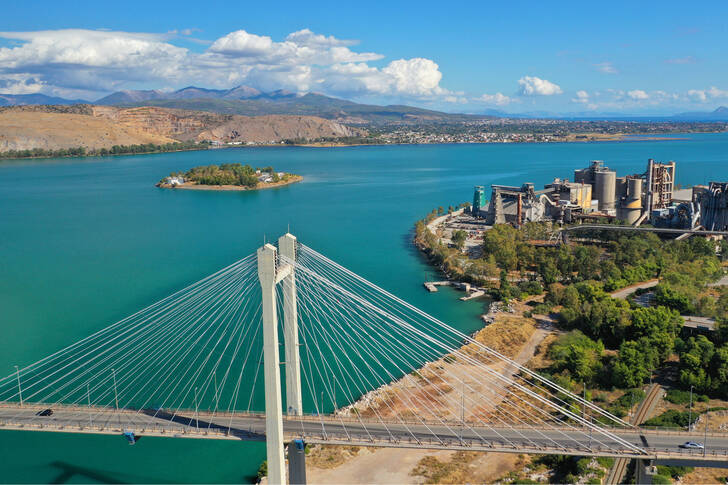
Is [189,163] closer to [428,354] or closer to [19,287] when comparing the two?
[19,287]

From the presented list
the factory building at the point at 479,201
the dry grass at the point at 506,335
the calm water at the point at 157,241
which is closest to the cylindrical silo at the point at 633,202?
the factory building at the point at 479,201

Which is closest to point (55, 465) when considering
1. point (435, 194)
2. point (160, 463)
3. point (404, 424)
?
point (160, 463)

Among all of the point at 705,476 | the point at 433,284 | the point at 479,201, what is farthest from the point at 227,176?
the point at 705,476

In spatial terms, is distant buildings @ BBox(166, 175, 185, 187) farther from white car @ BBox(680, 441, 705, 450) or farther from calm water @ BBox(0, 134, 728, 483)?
white car @ BBox(680, 441, 705, 450)

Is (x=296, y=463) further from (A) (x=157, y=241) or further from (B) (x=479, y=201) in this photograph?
(B) (x=479, y=201)

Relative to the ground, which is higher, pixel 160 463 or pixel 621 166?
pixel 621 166

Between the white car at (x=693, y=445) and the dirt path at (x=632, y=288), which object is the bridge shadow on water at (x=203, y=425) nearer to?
the white car at (x=693, y=445)
